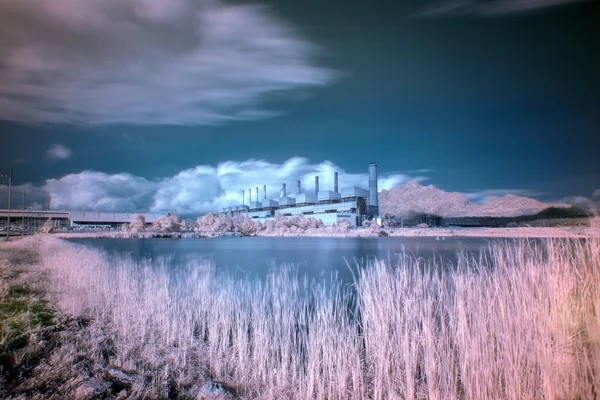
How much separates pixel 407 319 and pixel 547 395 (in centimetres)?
146

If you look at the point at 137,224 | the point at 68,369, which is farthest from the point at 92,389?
the point at 137,224

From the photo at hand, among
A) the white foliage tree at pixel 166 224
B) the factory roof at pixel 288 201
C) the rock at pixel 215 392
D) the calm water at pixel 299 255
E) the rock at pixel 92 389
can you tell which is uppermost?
the factory roof at pixel 288 201

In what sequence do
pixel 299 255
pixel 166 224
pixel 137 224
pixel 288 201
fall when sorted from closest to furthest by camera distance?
1. pixel 299 255
2. pixel 137 224
3. pixel 166 224
4. pixel 288 201

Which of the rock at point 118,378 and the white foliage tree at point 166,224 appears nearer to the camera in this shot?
the rock at point 118,378

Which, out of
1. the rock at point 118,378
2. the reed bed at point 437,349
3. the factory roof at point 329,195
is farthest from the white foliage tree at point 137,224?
the rock at point 118,378

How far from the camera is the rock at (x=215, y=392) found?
11.1 ft

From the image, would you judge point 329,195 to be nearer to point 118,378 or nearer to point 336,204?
point 336,204

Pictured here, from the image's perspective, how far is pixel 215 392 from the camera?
346cm

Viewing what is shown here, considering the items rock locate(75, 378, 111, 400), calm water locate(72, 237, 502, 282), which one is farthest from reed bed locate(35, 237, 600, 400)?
calm water locate(72, 237, 502, 282)

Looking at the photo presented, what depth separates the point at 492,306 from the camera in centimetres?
376

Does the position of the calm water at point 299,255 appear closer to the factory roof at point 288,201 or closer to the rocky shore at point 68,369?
the rocky shore at point 68,369

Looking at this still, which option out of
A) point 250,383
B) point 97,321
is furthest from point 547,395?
point 97,321

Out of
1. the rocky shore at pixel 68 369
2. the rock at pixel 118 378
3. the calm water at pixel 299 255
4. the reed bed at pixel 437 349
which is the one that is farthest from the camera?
the calm water at pixel 299 255

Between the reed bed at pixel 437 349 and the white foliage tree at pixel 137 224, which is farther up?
the white foliage tree at pixel 137 224
